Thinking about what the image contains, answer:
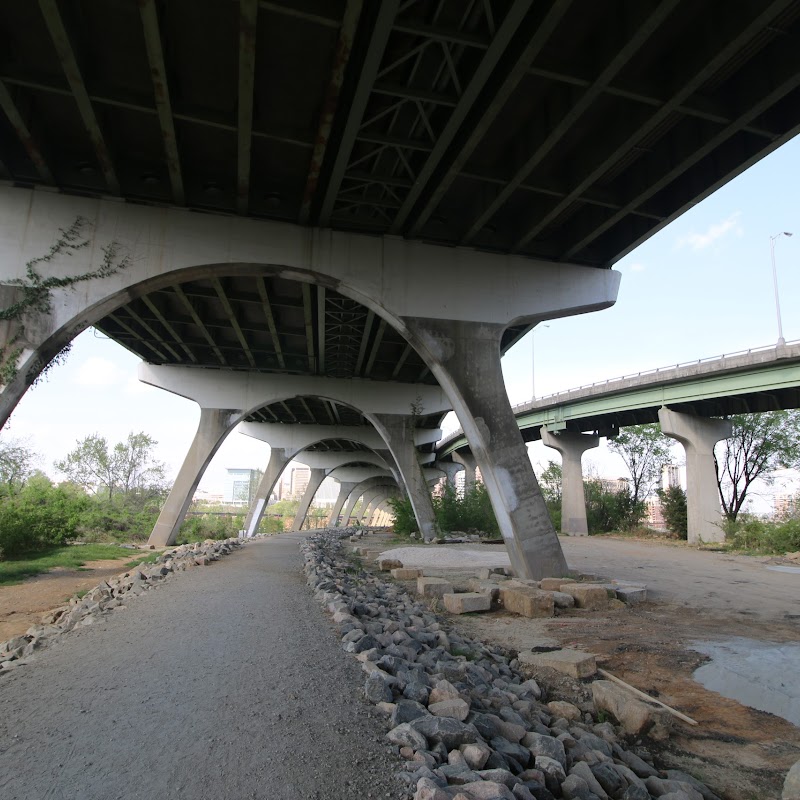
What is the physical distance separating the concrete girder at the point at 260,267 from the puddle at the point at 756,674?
329 inches

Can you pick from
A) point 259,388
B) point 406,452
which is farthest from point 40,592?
point 406,452

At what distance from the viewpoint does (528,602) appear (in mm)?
7953

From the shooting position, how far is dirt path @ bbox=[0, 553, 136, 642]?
9922 millimetres

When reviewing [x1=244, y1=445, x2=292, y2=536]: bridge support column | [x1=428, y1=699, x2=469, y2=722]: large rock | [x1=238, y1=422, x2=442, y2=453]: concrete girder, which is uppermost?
[x1=238, y1=422, x2=442, y2=453]: concrete girder

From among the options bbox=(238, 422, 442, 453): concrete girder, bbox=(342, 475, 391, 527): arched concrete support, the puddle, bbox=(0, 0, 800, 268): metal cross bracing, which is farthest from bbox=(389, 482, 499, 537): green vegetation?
bbox=(342, 475, 391, 527): arched concrete support

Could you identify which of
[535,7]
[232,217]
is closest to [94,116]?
[232,217]

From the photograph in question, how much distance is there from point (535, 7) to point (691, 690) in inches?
303

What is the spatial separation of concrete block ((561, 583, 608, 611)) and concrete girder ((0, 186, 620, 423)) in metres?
6.41

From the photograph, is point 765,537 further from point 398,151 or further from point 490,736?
point 490,736

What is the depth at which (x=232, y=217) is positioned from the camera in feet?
39.0

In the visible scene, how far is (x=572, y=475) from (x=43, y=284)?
32.1 metres

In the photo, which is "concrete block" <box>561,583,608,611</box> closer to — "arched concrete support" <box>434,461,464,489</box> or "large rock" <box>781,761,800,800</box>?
"large rock" <box>781,761,800,800</box>

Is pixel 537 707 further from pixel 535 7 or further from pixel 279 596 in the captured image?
pixel 535 7

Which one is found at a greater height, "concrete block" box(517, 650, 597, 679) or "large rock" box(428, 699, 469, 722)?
"large rock" box(428, 699, 469, 722)
